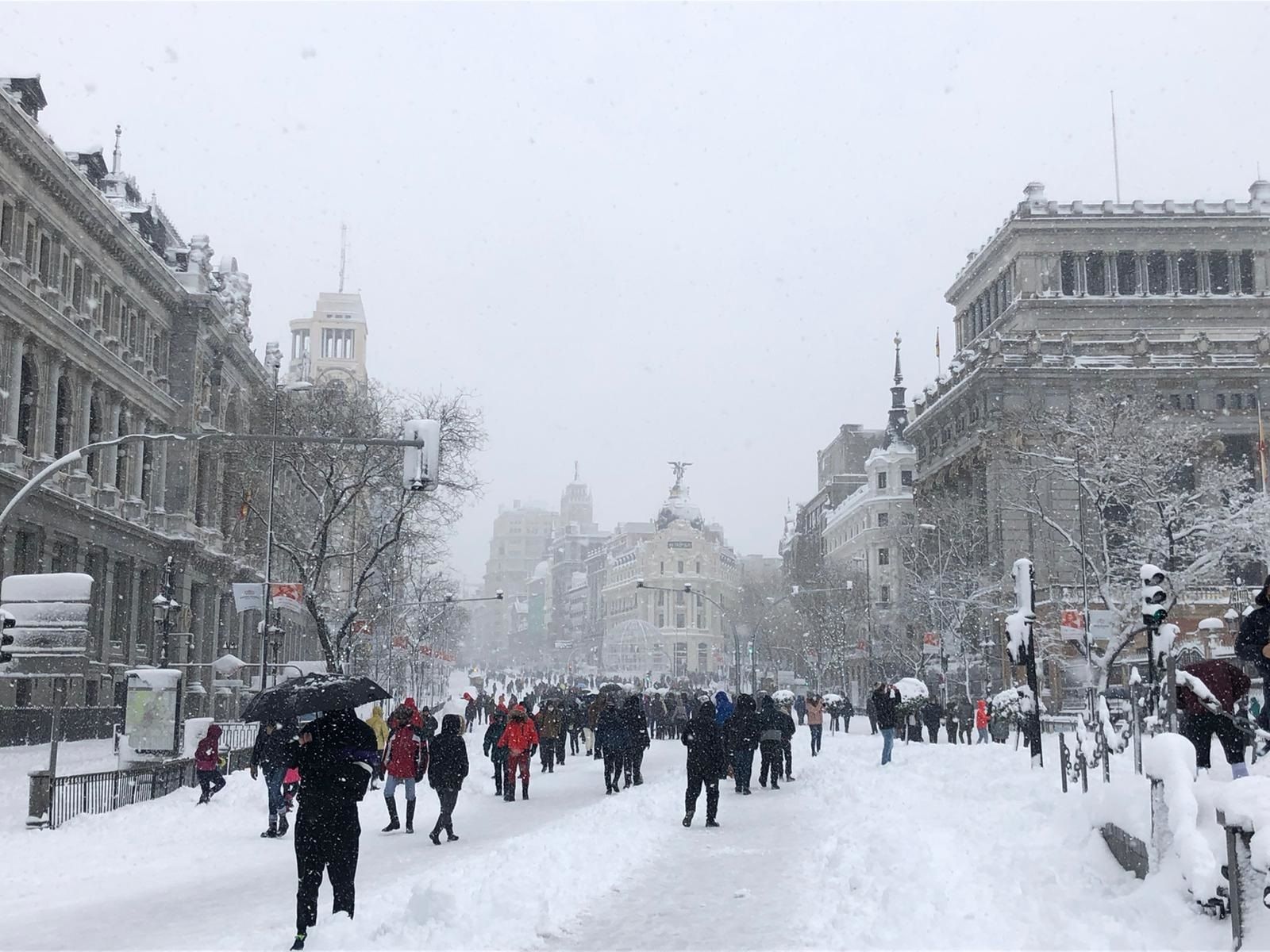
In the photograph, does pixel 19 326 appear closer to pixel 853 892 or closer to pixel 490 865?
pixel 490 865

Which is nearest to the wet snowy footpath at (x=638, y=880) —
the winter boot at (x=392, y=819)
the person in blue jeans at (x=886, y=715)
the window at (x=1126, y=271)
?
the winter boot at (x=392, y=819)

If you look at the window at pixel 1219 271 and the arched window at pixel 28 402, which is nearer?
the arched window at pixel 28 402

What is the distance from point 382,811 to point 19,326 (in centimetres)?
2385

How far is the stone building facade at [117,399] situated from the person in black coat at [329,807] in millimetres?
20344

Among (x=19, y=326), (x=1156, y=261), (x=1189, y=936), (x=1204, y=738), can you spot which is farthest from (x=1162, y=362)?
(x=1189, y=936)

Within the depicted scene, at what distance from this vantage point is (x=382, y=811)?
19.2 m

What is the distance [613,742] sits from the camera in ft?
A: 72.3

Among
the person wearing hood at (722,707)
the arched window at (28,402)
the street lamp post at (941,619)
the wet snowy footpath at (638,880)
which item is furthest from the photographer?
the street lamp post at (941,619)

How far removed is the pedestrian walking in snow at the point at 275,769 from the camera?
16719 mm

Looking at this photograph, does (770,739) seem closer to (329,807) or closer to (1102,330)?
(329,807)

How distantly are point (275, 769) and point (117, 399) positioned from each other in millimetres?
32290

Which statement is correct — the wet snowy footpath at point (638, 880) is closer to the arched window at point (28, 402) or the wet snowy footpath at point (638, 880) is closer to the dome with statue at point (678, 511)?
the arched window at point (28, 402)

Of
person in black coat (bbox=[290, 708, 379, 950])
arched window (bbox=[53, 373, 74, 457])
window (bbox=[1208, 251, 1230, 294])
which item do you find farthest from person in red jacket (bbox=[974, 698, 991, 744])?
window (bbox=[1208, 251, 1230, 294])

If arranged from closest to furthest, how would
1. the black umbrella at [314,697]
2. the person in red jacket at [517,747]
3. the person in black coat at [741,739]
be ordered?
the black umbrella at [314,697] → the person in red jacket at [517,747] → the person in black coat at [741,739]
